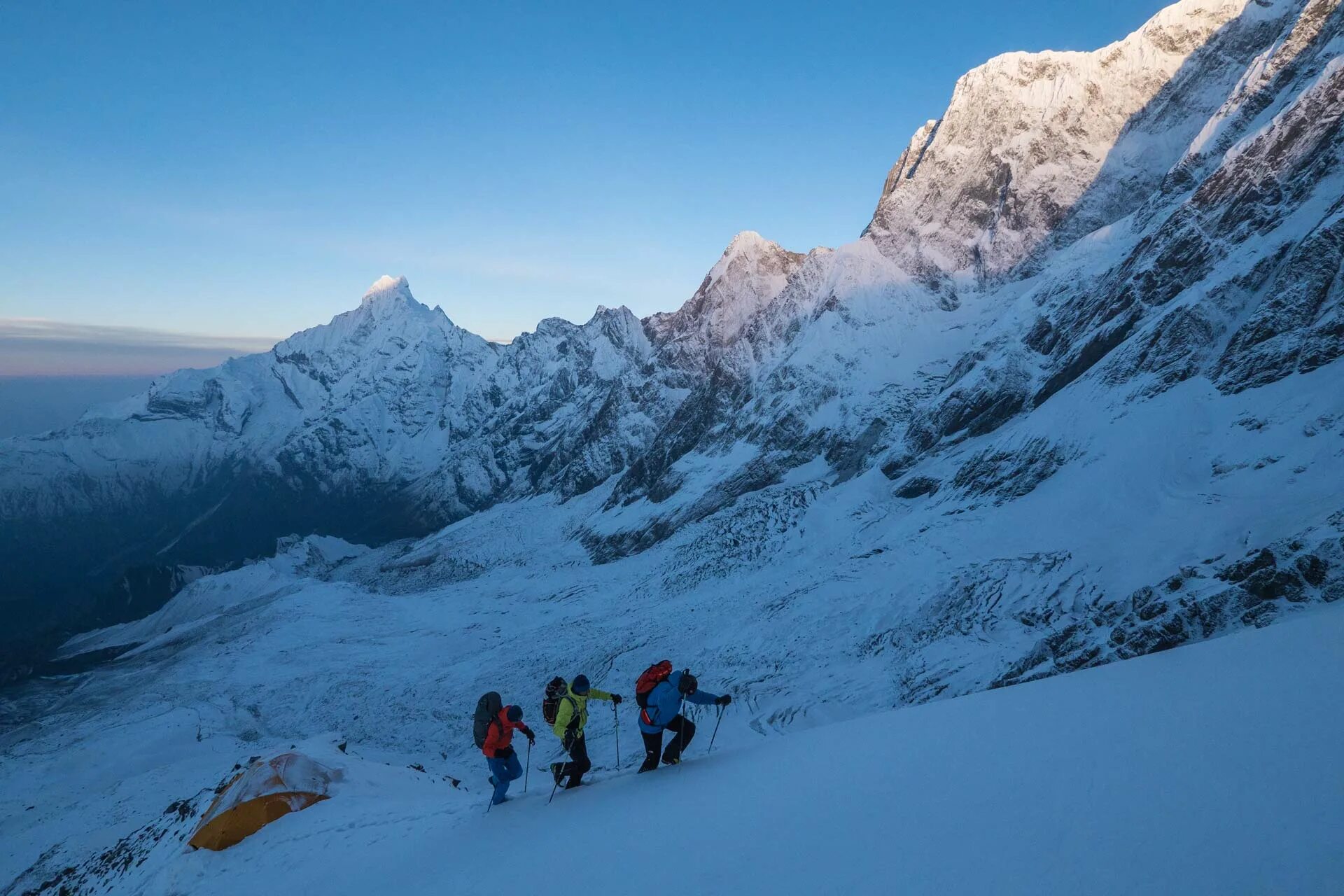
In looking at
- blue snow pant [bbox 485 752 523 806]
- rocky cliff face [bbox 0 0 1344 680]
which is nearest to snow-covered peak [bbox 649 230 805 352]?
rocky cliff face [bbox 0 0 1344 680]

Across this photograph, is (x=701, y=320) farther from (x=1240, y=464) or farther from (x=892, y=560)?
(x=1240, y=464)

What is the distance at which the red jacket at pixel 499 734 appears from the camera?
1305cm

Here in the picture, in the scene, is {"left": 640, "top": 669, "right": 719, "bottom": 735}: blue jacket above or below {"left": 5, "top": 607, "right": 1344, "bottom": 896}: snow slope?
below

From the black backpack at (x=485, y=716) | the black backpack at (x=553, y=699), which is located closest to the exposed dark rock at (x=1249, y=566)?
the black backpack at (x=553, y=699)

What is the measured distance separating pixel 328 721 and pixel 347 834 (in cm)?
4979

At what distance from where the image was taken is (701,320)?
134 m

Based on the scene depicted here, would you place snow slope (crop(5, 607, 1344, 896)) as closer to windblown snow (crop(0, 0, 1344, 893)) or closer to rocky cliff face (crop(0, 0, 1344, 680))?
windblown snow (crop(0, 0, 1344, 893))

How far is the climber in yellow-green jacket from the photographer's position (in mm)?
→ 12258

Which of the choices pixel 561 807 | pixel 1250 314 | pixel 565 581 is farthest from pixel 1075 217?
pixel 561 807

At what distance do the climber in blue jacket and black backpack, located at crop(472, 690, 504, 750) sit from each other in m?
3.09

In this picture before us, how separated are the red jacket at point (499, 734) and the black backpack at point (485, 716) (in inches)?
2.4

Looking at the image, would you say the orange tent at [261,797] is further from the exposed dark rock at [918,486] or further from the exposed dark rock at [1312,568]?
the exposed dark rock at [918,486]

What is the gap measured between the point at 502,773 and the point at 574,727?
202 centimetres

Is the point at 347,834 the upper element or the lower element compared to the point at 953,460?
lower
